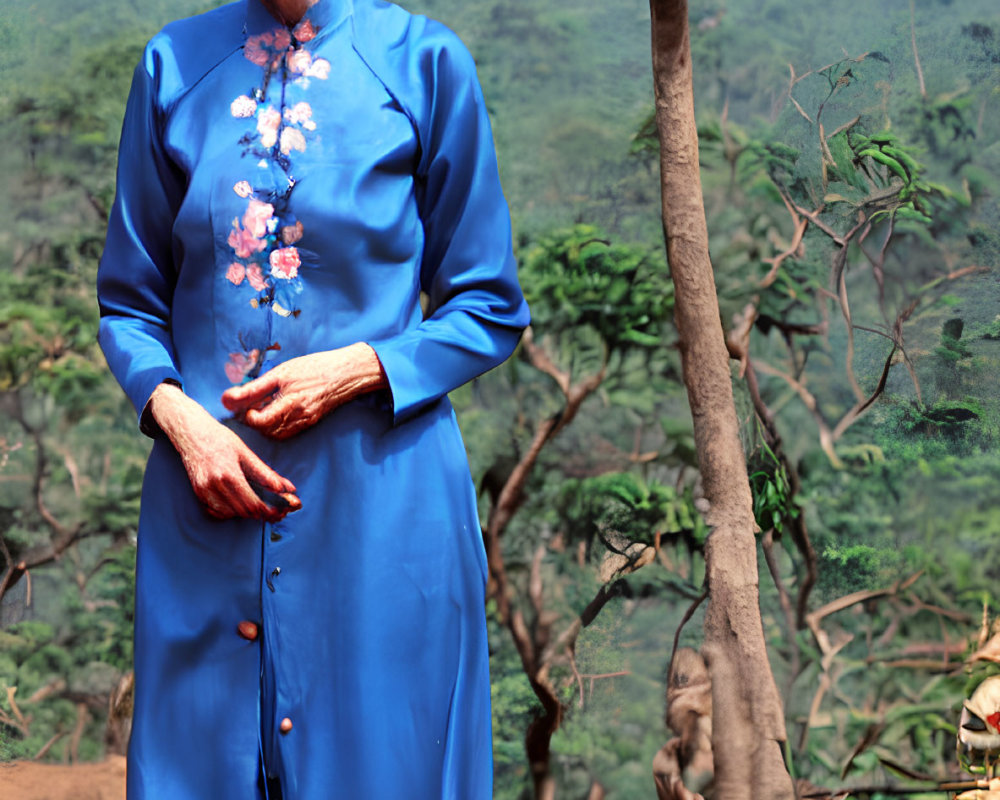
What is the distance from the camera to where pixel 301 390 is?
1.39 metres

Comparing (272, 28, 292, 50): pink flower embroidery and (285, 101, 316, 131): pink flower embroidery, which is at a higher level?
(272, 28, 292, 50): pink flower embroidery

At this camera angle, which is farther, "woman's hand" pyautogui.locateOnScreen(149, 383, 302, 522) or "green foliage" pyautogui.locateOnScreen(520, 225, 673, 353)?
"green foliage" pyautogui.locateOnScreen(520, 225, 673, 353)

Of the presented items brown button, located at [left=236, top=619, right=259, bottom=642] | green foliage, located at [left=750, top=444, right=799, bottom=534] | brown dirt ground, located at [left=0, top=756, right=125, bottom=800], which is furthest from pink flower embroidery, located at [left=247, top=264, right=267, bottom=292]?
brown dirt ground, located at [left=0, top=756, right=125, bottom=800]

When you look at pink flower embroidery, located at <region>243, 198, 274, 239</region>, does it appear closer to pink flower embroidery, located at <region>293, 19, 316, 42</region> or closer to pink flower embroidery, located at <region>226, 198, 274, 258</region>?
pink flower embroidery, located at <region>226, 198, 274, 258</region>

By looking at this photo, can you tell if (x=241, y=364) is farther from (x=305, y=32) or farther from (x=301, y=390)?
(x=305, y=32)

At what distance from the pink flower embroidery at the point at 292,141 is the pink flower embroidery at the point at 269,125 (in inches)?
0.4

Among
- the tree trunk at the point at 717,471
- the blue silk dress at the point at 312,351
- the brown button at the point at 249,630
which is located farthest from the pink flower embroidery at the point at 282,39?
the tree trunk at the point at 717,471

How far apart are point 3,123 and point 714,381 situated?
171 centimetres

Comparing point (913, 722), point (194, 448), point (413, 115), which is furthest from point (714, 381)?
point (194, 448)

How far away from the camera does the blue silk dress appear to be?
1.41 meters

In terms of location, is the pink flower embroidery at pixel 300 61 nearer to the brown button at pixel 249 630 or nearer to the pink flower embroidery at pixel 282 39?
the pink flower embroidery at pixel 282 39

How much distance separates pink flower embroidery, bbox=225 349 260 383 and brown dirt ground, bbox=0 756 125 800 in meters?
1.77

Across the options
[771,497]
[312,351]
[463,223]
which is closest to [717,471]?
[771,497]

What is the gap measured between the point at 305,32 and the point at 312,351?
15.2 inches
